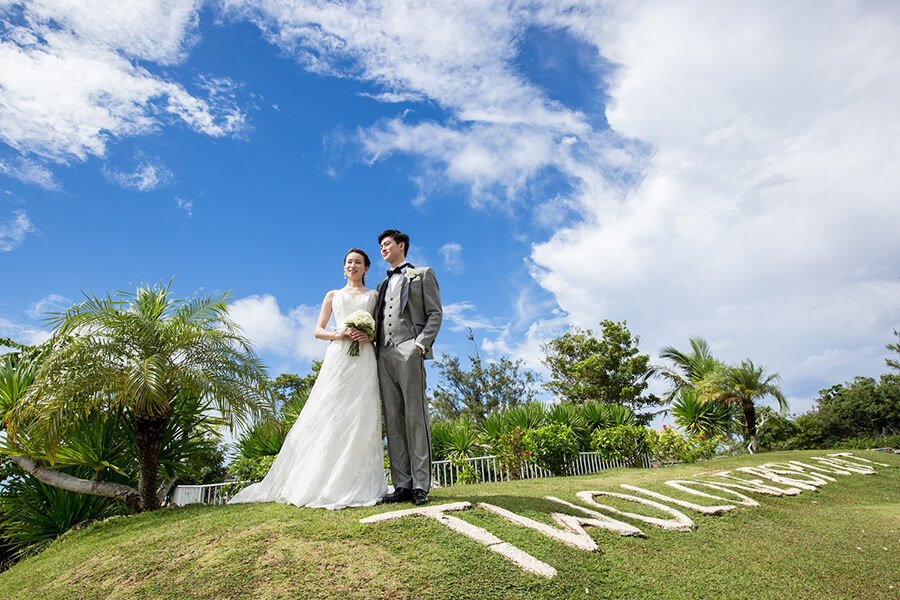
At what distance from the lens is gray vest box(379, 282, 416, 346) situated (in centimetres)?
502

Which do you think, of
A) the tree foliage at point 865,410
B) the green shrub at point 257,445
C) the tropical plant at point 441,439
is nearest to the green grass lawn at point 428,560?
the green shrub at point 257,445

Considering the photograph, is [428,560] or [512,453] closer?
[428,560]

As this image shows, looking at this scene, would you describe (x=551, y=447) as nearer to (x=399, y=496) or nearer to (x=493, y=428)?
(x=493, y=428)

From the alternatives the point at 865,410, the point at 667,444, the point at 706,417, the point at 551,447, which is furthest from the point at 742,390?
the point at 865,410

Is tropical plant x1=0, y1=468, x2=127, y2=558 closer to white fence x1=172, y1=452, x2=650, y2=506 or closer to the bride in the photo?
white fence x1=172, y1=452, x2=650, y2=506

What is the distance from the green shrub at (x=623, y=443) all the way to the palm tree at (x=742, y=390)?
6.80 metres

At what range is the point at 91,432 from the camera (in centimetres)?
715

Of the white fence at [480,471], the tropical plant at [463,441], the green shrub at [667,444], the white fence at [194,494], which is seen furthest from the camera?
the green shrub at [667,444]

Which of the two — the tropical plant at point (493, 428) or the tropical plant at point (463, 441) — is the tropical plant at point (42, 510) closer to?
the tropical plant at point (463, 441)

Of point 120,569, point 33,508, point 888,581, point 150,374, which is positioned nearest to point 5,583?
point 120,569

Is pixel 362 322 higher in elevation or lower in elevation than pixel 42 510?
higher

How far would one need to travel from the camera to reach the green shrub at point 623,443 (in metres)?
13.5

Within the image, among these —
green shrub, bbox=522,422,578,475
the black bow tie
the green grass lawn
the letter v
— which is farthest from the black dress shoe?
green shrub, bbox=522,422,578,475

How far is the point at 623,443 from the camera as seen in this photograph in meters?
13.8
